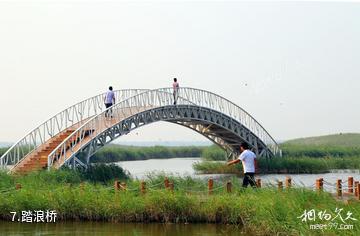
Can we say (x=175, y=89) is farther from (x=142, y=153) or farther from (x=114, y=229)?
(x=142, y=153)

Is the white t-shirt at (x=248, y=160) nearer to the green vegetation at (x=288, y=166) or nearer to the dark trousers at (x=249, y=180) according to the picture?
the dark trousers at (x=249, y=180)

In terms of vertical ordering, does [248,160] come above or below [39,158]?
below

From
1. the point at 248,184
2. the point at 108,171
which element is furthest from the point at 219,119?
the point at 248,184

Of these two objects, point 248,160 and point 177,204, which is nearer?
point 177,204

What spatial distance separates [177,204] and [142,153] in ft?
169

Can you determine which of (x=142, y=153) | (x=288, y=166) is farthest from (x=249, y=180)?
(x=142, y=153)

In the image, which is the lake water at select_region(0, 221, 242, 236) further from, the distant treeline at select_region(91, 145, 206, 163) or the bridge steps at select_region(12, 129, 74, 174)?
the distant treeline at select_region(91, 145, 206, 163)

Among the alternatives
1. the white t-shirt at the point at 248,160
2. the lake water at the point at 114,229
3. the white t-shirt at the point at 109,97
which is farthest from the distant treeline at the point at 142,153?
the white t-shirt at the point at 248,160

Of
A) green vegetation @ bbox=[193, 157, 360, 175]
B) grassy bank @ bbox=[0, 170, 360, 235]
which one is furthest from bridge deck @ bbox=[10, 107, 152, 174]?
green vegetation @ bbox=[193, 157, 360, 175]

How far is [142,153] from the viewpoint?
227ft

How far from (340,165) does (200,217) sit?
30.1m

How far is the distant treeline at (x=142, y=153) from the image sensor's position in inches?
2427

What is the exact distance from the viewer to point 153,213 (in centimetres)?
1789

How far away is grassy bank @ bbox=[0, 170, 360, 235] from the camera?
49.6ft
